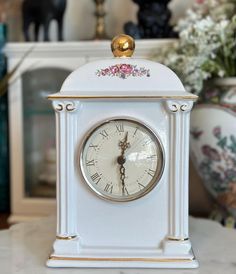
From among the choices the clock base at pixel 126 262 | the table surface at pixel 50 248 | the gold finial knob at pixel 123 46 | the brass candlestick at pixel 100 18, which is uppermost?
the brass candlestick at pixel 100 18

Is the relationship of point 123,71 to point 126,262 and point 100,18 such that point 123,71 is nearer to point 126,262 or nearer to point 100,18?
point 126,262

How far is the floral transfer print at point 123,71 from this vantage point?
714 mm

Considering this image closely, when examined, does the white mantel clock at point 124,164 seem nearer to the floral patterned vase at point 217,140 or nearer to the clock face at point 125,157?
the clock face at point 125,157

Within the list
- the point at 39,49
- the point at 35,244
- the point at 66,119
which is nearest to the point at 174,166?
the point at 66,119

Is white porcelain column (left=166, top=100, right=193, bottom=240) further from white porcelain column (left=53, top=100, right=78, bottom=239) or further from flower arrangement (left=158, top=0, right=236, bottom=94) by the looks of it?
flower arrangement (left=158, top=0, right=236, bottom=94)

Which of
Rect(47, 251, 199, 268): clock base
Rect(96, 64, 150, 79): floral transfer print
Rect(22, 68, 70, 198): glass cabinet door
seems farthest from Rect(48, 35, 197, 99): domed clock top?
Rect(22, 68, 70, 198): glass cabinet door

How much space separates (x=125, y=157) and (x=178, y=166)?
0.08 m

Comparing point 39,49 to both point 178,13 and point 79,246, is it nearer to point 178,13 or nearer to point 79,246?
point 178,13

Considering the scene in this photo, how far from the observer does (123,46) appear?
748mm

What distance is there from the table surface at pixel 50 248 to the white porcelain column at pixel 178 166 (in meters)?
0.07

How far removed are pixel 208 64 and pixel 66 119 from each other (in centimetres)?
41

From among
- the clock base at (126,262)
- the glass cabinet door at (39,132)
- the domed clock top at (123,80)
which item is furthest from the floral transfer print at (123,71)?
the glass cabinet door at (39,132)

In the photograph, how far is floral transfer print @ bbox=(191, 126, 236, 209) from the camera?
3.20 feet

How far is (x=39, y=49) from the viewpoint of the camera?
119 centimetres
